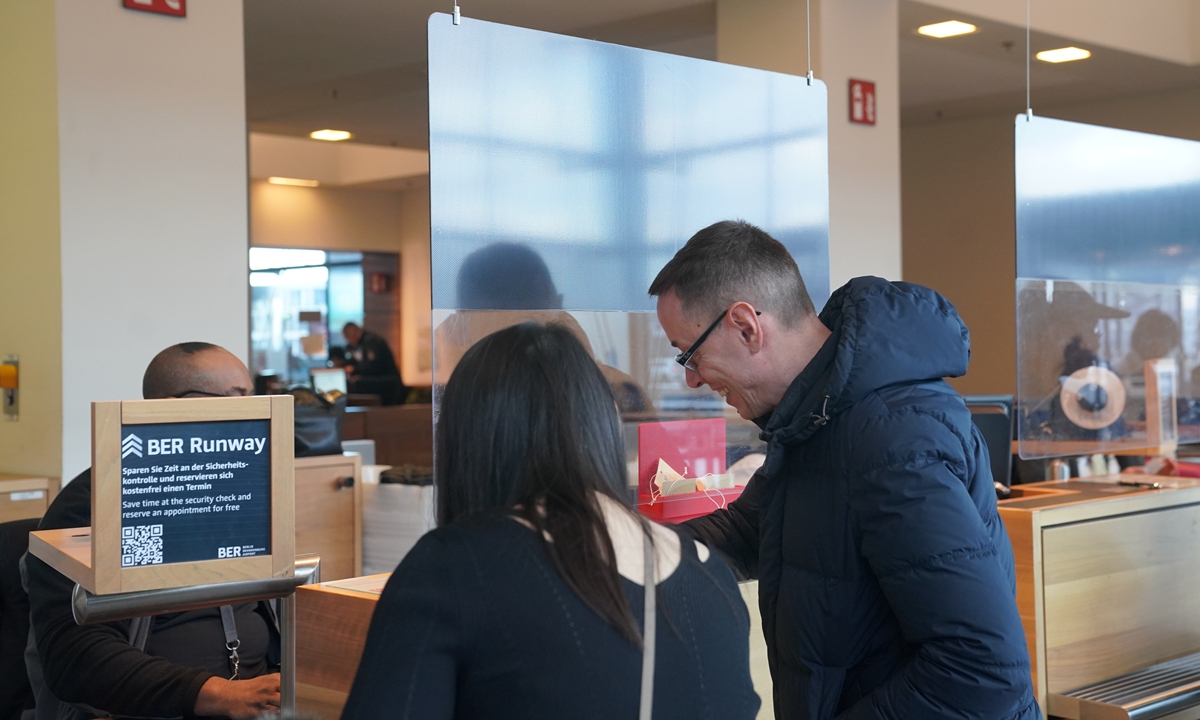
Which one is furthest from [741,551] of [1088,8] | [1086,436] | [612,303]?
[1088,8]

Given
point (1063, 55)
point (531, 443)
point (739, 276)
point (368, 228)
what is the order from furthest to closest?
1. point (368, 228)
2. point (1063, 55)
3. point (739, 276)
4. point (531, 443)

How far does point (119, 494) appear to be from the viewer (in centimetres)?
128

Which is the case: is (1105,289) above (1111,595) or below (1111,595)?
above

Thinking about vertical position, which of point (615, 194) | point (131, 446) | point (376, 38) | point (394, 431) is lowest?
→ point (394, 431)

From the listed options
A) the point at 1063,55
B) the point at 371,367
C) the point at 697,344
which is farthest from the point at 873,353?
the point at 371,367

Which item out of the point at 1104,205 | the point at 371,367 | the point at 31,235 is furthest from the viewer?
the point at 371,367

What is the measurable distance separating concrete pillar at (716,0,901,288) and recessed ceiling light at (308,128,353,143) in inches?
168

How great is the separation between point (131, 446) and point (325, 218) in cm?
1158

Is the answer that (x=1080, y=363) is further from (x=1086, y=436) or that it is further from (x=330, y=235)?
(x=330, y=235)

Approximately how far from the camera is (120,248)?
3670 millimetres

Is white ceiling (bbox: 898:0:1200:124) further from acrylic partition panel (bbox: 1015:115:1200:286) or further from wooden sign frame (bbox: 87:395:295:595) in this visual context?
wooden sign frame (bbox: 87:395:295:595)

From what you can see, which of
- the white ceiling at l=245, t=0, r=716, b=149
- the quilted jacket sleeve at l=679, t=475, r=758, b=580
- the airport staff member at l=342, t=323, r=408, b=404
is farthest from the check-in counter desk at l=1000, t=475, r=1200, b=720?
the airport staff member at l=342, t=323, r=408, b=404

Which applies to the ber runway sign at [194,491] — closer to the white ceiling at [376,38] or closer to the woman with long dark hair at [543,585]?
the woman with long dark hair at [543,585]

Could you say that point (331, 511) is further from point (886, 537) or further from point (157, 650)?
point (886, 537)
